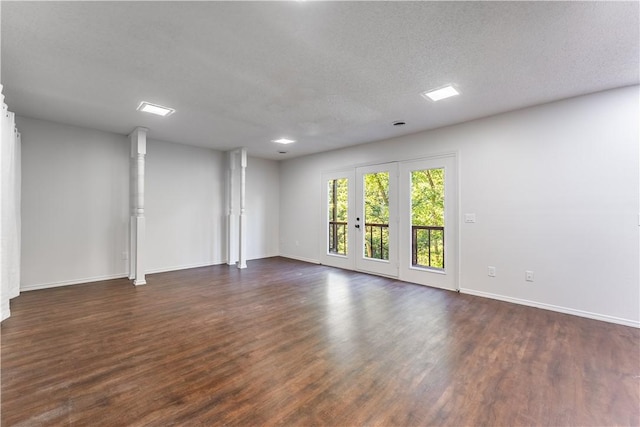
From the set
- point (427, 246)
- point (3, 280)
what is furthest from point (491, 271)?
point (3, 280)

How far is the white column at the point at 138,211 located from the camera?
175 inches

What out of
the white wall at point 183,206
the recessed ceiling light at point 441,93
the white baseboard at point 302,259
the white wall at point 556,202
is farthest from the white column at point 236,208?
the recessed ceiling light at point 441,93

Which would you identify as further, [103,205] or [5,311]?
[103,205]

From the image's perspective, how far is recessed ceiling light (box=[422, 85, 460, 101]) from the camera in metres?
2.99

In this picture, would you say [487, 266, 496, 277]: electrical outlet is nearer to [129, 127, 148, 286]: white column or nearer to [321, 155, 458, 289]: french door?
[321, 155, 458, 289]: french door

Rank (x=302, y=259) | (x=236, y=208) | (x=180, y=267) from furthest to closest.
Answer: (x=302, y=259), (x=236, y=208), (x=180, y=267)

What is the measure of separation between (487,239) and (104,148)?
6.25m

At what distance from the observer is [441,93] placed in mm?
3092

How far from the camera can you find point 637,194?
288cm

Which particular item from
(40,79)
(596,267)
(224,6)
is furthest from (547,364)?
(40,79)

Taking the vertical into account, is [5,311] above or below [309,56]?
below

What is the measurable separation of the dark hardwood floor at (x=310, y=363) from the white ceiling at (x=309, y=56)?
2.51 meters

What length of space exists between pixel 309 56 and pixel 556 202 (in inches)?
131

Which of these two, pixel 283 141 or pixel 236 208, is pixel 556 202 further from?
pixel 236 208
